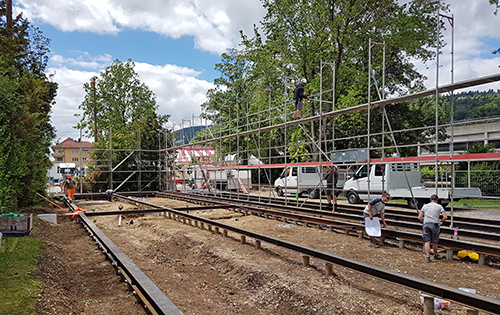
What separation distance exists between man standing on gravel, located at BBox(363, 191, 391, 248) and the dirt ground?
288mm

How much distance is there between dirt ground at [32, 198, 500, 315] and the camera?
224 inches

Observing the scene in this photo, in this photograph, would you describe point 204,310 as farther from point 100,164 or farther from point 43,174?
point 100,164

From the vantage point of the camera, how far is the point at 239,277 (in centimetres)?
742

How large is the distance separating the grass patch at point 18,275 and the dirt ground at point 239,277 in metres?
0.18

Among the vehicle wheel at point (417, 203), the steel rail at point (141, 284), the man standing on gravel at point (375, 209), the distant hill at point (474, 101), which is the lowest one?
the steel rail at point (141, 284)

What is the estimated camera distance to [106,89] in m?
47.5

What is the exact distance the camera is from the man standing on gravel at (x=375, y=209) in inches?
396

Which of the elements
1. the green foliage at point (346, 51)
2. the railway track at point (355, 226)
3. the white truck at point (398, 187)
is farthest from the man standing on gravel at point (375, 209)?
the green foliage at point (346, 51)

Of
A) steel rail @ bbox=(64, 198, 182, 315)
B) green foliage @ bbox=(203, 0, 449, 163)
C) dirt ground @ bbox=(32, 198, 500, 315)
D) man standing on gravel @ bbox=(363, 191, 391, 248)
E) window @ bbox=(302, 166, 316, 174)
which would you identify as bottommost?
dirt ground @ bbox=(32, 198, 500, 315)

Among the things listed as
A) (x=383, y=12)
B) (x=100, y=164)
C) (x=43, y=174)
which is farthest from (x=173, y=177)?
(x=383, y=12)

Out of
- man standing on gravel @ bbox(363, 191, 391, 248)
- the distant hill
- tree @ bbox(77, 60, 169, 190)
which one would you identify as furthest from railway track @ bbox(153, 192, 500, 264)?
tree @ bbox(77, 60, 169, 190)

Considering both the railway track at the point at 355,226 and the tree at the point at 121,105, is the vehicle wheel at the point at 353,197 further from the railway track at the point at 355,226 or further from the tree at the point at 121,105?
the tree at the point at 121,105

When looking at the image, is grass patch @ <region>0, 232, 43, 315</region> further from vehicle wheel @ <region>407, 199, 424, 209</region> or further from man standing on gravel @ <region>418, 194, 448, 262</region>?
vehicle wheel @ <region>407, 199, 424, 209</region>

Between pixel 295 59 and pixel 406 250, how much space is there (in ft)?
66.9
